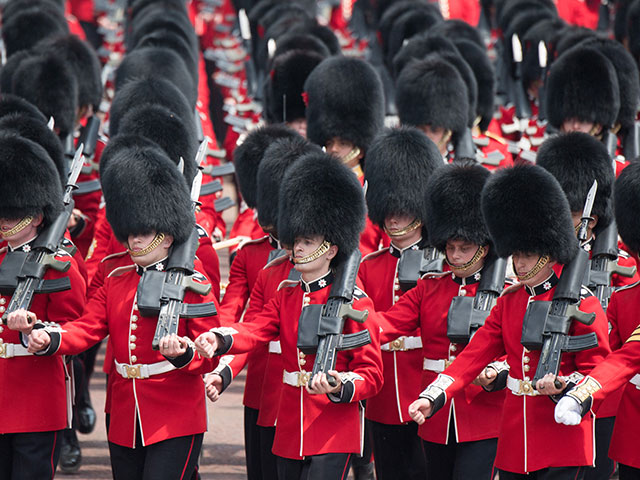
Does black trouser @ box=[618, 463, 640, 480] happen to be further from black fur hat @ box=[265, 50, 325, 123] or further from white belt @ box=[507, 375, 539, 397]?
black fur hat @ box=[265, 50, 325, 123]

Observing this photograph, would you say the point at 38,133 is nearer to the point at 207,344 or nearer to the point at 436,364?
the point at 207,344

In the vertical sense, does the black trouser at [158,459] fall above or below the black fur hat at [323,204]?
below

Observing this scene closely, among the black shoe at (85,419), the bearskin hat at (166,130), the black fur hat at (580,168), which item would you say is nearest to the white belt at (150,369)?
the bearskin hat at (166,130)

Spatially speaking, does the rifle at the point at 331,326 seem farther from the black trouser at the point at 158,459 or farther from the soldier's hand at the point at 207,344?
the black trouser at the point at 158,459

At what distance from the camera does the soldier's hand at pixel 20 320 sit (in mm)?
3980

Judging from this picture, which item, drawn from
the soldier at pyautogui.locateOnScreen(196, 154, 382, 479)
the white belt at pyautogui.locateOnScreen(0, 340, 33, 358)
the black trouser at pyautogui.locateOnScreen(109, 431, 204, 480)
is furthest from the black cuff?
the white belt at pyautogui.locateOnScreen(0, 340, 33, 358)

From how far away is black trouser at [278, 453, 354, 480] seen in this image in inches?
153

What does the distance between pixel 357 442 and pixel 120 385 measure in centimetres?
79

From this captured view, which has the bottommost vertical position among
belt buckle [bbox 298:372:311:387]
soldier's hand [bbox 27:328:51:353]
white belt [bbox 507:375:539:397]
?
white belt [bbox 507:375:539:397]

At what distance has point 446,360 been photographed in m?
4.34

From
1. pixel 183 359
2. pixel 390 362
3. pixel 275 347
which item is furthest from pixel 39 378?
pixel 390 362

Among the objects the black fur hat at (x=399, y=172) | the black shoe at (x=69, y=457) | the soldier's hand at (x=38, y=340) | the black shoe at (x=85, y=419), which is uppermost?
A: the soldier's hand at (x=38, y=340)

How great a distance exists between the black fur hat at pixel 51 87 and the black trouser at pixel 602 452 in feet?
9.92

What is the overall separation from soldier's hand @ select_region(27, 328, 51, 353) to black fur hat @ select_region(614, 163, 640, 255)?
180 centimetres
